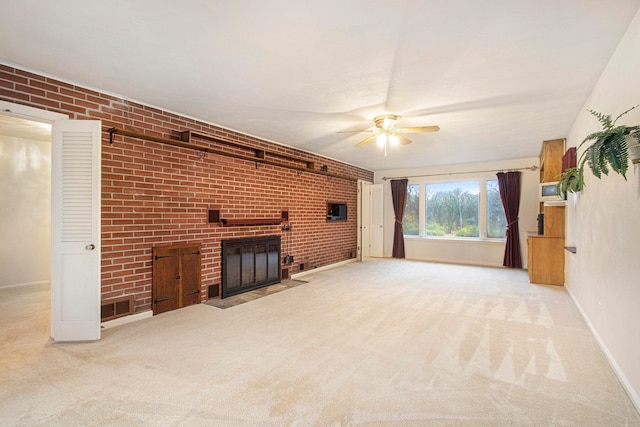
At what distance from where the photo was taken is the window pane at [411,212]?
809cm

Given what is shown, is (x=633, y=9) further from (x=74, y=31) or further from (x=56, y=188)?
(x=56, y=188)

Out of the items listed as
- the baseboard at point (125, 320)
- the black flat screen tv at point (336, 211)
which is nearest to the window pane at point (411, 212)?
the black flat screen tv at point (336, 211)

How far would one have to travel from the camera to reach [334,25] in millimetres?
2059

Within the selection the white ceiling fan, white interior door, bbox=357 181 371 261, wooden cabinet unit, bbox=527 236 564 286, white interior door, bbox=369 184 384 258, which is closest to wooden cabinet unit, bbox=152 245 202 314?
the white ceiling fan

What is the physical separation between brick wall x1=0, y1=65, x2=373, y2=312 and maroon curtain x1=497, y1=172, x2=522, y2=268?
15.7ft

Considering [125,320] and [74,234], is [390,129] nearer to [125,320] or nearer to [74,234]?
[74,234]

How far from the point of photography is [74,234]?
2926 mm

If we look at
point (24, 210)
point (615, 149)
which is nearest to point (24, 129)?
point (24, 210)

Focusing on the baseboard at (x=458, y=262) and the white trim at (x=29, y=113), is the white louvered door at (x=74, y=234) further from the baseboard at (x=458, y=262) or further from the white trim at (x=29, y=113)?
the baseboard at (x=458, y=262)

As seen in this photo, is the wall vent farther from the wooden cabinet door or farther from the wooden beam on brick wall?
the wooden beam on brick wall

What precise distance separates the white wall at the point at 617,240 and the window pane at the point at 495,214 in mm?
3724

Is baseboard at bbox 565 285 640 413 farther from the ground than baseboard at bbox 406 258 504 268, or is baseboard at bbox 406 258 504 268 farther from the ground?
baseboard at bbox 406 258 504 268

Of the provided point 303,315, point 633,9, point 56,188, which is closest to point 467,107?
point 633,9

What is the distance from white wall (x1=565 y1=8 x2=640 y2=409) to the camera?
6.53 feet
